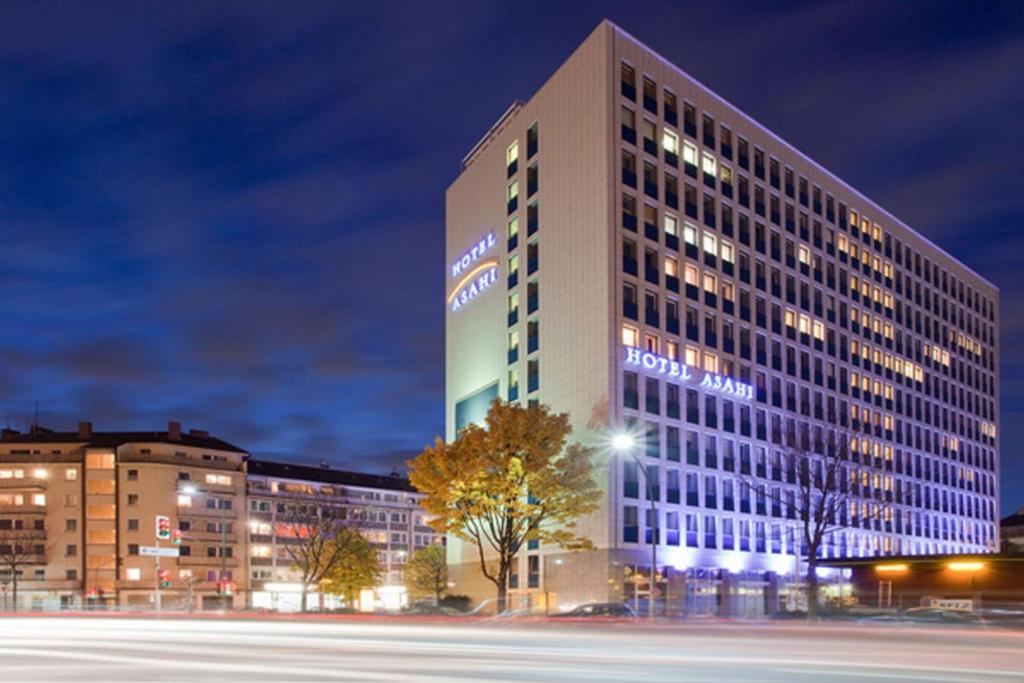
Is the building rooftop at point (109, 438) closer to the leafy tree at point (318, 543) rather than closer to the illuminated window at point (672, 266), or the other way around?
the leafy tree at point (318, 543)

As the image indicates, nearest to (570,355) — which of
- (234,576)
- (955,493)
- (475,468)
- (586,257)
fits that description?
(586,257)

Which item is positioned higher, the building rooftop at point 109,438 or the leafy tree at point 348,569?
the building rooftop at point 109,438

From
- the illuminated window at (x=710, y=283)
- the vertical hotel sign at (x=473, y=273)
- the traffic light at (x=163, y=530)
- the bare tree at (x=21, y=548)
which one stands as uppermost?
the vertical hotel sign at (x=473, y=273)

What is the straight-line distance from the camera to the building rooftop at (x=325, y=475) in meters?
141

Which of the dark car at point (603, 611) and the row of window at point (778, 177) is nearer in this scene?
the dark car at point (603, 611)

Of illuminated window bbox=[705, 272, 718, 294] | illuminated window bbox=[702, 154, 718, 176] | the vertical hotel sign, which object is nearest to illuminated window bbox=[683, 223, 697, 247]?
illuminated window bbox=[705, 272, 718, 294]

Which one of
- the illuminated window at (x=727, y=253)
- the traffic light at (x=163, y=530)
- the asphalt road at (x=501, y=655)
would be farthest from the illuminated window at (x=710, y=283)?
the traffic light at (x=163, y=530)

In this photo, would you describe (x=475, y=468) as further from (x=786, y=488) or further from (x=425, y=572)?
(x=425, y=572)

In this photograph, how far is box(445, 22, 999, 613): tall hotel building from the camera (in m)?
72.4

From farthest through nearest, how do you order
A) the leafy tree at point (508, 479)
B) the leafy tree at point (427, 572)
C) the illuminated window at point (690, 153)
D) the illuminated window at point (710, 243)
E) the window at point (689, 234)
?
the leafy tree at point (427, 572), the illuminated window at point (710, 243), the illuminated window at point (690, 153), the window at point (689, 234), the leafy tree at point (508, 479)

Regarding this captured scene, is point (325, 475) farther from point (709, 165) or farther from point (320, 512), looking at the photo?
point (709, 165)

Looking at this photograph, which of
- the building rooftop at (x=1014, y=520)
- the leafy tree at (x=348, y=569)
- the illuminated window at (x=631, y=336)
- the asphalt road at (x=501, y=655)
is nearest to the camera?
the asphalt road at (x=501, y=655)

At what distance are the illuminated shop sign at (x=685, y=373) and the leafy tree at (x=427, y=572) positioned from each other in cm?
4132

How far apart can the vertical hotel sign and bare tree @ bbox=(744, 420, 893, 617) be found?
2642 cm
